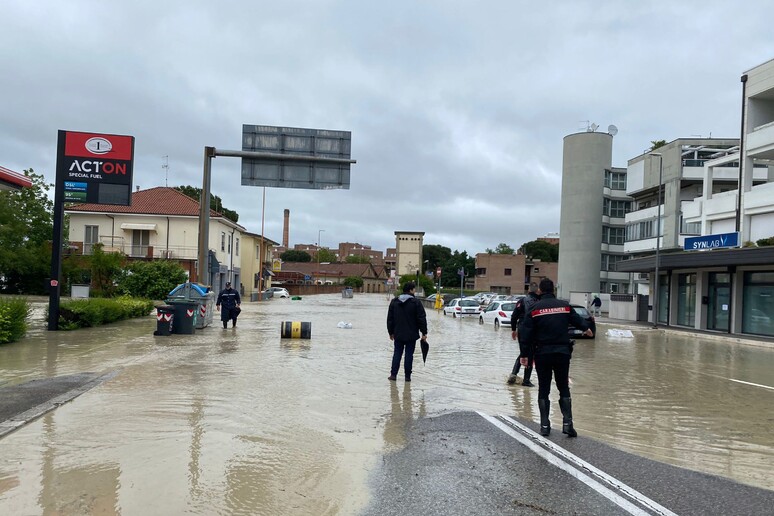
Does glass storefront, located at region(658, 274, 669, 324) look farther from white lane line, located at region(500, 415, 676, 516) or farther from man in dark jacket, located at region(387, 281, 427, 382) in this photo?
white lane line, located at region(500, 415, 676, 516)

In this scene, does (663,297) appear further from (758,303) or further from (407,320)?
(407,320)

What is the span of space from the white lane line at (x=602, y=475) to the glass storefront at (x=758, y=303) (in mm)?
24285

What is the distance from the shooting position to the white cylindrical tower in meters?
65.1

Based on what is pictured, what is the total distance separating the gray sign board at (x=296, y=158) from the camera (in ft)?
65.1

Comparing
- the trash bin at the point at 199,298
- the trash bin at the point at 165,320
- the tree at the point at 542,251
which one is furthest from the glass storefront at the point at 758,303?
the tree at the point at 542,251

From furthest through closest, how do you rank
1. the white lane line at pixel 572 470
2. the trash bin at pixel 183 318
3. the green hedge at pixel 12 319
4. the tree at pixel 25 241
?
the tree at pixel 25 241 → the trash bin at pixel 183 318 → the green hedge at pixel 12 319 → the white lane line at pixel 572 470

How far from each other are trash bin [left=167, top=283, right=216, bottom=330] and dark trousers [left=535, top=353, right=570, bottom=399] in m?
14.8

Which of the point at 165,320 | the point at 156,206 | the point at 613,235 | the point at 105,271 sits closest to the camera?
the point at 165,320

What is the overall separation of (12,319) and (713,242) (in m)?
29.3

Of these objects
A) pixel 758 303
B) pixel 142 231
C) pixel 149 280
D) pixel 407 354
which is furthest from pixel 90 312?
pixel 142 231

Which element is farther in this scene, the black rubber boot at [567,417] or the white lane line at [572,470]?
the black rubber boot at [567,417]

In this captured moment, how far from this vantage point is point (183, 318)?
18.9m

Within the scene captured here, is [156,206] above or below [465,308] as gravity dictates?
above

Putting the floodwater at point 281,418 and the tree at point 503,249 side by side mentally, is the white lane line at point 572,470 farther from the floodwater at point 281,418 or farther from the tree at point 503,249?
the tree at point 503,249
